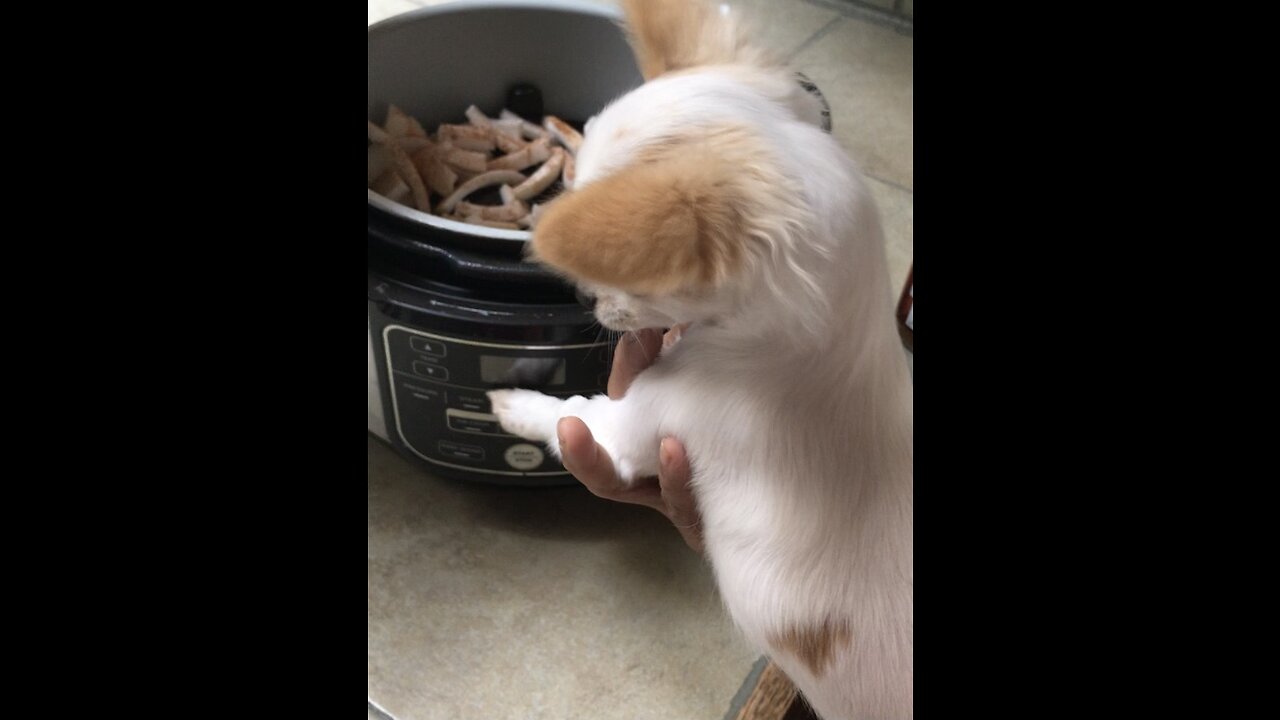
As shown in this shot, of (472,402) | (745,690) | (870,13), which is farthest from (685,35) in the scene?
(870,13)

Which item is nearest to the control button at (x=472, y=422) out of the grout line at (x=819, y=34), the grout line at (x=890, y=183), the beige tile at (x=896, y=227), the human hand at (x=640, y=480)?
the human hand at (x=640, y=480)

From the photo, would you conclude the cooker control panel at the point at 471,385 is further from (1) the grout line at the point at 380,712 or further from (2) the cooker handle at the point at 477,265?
(1) the grout line at the point at 380,712

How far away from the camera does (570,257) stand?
1.84 feet

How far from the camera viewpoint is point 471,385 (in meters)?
1.09

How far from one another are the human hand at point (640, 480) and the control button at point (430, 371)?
7.2 inches

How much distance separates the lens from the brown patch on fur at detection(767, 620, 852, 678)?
0.78 meters

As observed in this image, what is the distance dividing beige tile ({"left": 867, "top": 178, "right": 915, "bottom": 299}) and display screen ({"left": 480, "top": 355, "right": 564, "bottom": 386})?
30.7 inches

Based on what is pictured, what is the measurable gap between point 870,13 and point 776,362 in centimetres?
178

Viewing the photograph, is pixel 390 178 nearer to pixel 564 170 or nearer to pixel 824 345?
pixel 564 170

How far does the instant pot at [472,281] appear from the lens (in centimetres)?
101

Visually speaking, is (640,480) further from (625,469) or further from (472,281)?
(472,281)

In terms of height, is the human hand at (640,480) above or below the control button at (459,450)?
above
